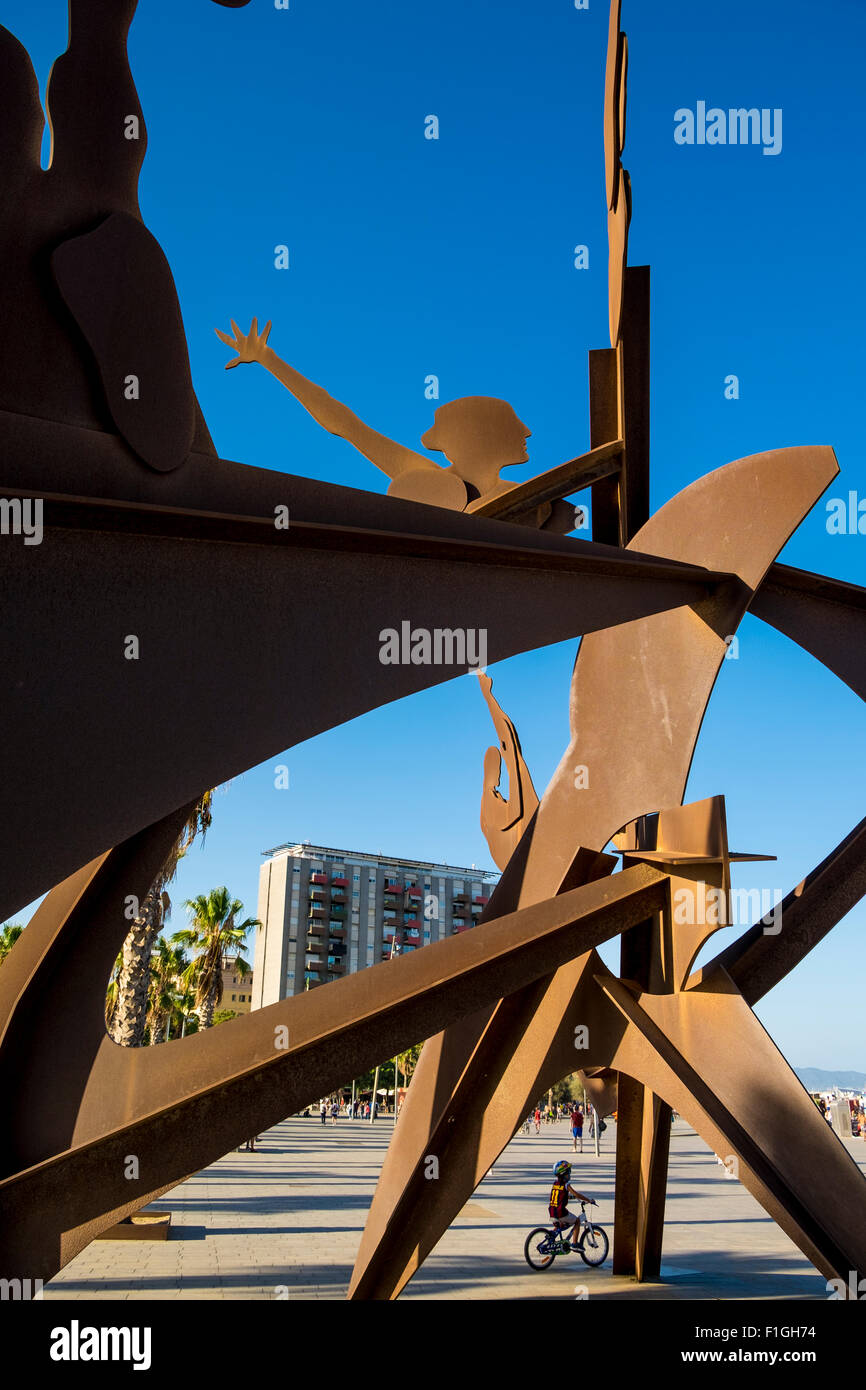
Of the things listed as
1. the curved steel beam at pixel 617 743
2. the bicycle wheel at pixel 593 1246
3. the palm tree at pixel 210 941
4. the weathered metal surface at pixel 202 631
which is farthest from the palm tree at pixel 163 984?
the weathered metal surface at pixel 202 631

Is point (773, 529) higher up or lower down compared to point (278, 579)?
higher up

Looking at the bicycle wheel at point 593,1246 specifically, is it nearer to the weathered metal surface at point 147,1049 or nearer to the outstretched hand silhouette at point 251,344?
the weathered metal surface at point 147,1049

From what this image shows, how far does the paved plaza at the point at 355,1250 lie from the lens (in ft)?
30.4

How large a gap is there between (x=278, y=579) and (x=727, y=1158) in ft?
14.5

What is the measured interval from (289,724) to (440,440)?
664 cm

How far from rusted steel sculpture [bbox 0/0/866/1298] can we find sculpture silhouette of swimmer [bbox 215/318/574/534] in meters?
2.06

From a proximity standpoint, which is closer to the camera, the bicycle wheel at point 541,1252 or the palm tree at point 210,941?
the bicycle wheel at point 541,1252

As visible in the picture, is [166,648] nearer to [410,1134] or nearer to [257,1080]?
[257,1080]

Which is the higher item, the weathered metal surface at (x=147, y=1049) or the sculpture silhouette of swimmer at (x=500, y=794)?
the sculpture silhouette of swimmer at (x=500, y=794)

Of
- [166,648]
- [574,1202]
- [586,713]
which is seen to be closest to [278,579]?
[166,648]

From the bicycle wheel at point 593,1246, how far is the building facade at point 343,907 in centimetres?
9460

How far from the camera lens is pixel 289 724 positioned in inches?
163
